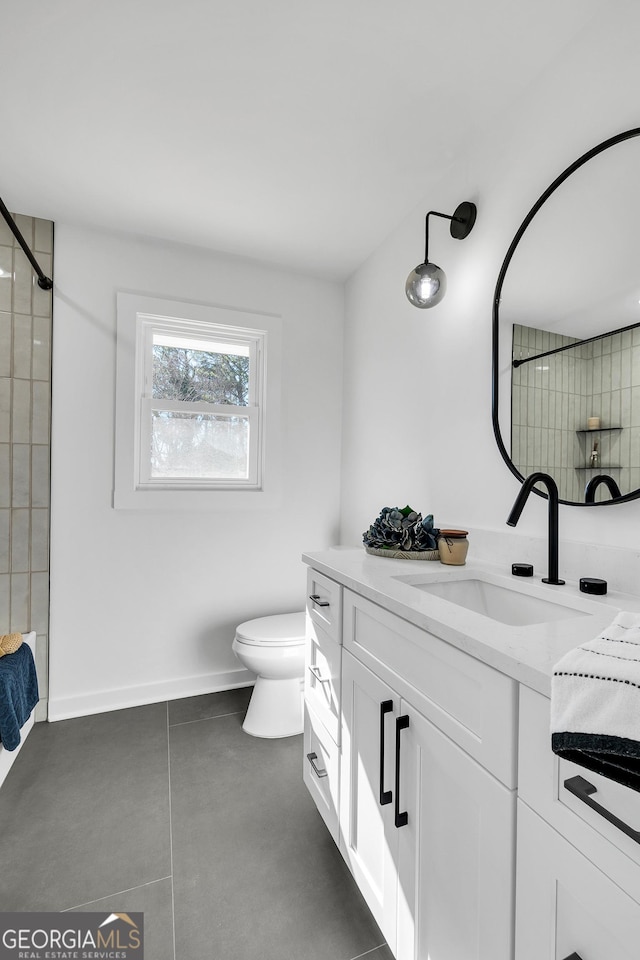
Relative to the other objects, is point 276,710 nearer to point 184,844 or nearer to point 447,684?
point 184,844

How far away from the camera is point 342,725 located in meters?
1.27

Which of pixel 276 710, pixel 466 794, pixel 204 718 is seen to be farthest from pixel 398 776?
pixel 204 718

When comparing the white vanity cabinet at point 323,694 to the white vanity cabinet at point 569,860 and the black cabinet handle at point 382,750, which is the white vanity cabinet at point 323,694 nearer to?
the black cabinet handle at point 382,750

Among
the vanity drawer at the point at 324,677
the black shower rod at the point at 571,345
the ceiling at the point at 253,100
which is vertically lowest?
the vanity drawer at the point at 324,677

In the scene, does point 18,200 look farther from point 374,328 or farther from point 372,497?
point 372,497

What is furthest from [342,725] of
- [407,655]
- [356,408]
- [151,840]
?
[356,408]

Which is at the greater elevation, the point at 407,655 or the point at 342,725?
the point at 407,655

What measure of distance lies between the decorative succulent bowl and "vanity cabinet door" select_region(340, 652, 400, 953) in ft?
1.36

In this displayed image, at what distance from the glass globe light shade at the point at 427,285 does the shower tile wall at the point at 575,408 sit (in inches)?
13.1

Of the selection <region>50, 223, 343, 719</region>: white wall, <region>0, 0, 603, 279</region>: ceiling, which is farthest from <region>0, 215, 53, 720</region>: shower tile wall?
<region>0, 0, 603, 279</region>: ceiling

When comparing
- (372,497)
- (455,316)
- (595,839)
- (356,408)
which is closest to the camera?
(595,839)

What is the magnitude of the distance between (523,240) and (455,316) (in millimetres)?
367

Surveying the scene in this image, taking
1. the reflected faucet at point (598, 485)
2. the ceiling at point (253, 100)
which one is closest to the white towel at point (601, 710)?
the reflected faucet at point (598, 485)

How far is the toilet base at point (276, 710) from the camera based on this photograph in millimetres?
2057
